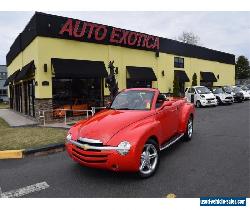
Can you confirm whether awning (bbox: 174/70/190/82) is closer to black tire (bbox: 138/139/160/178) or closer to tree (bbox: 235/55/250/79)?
black tire (bbox: 138/139/160/178)

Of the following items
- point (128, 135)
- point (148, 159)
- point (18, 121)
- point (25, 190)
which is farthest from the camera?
point (18, 121)

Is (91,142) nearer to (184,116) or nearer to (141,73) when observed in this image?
(184,116)

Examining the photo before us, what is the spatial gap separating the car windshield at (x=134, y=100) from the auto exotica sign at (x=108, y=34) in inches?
374

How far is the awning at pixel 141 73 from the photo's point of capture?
750 inches

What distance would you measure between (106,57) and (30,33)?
491cm

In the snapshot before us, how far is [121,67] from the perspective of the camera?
1881 cm

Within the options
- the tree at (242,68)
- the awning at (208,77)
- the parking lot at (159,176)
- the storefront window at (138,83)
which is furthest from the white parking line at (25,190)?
the tree at (242,68)

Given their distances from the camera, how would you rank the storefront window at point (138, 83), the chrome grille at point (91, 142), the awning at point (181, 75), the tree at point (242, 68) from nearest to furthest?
1. the chrome grille at point (91, 142)
2. the storefront window at point (138, 83)
3. the awning at point (181, 75)
4. the tree at point (242, 68)

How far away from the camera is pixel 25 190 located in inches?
187

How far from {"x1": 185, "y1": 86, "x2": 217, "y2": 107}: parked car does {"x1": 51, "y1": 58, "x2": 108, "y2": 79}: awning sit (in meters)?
8.80

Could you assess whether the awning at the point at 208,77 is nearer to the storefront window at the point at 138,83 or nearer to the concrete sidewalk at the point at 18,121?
the storefront window at the point at 138,83

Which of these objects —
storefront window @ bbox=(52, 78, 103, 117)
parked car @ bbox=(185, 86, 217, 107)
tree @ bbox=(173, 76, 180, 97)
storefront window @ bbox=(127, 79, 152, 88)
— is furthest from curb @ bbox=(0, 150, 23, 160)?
tree @ bbox=(173, 76, 180, 97)
